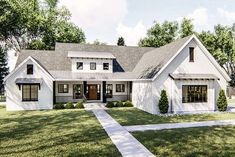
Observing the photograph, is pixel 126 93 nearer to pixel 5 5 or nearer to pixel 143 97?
pixel 143 97

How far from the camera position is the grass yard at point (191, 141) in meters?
9.77

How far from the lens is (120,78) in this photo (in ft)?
90.6

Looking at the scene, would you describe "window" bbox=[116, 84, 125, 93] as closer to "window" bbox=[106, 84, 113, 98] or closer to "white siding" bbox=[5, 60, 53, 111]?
"window" bbox=[106, 84, 113, 98]

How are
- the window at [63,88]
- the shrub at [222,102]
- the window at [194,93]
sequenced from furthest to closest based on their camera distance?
the window at [63,88]
the shrub at [222,102]
the window at [194,93]

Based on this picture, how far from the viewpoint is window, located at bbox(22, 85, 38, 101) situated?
24234 millimetres

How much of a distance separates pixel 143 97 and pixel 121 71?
7560 mm

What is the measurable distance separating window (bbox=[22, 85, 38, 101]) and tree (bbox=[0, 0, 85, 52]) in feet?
70.8

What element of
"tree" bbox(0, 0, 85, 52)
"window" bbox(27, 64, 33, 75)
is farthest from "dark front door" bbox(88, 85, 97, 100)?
"tree" bbox(0, 0, 85, 52)

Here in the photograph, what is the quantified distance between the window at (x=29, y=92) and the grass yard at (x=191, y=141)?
15380mm

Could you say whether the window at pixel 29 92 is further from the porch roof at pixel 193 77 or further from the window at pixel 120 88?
the porch roof at pixel 193 77

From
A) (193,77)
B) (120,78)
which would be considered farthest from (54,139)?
(120,78)

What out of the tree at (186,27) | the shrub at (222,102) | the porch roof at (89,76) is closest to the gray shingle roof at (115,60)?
the porch roof at (89,76)

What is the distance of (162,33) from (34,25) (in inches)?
1132

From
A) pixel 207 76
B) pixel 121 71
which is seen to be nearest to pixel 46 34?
pixel 121 71
